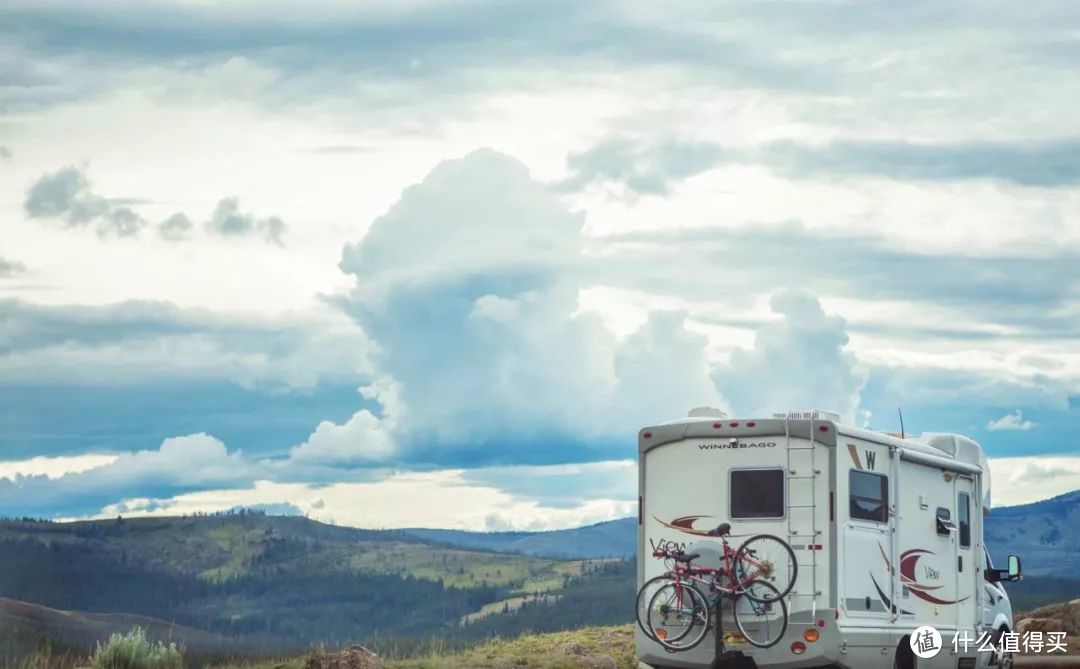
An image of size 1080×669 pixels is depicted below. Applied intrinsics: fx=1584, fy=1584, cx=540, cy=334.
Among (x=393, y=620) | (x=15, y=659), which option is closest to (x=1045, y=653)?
(x=15, y=659)

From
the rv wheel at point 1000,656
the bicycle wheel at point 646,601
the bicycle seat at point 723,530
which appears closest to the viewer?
the bicycle seat at point 723,530

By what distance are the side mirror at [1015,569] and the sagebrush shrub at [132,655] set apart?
1307 centimetres

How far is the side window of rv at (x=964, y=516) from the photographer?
23953 mm

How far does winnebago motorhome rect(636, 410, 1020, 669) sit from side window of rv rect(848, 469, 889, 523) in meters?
0.01

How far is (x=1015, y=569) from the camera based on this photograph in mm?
24828

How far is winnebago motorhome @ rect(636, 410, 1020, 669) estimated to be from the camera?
1973cm

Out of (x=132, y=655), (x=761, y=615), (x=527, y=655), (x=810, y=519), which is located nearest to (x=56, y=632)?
(x=527, y=655)

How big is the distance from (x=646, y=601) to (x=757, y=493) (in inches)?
78.7

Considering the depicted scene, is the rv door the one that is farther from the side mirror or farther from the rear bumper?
the rear bumper

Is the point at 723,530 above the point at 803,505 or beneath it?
beneath

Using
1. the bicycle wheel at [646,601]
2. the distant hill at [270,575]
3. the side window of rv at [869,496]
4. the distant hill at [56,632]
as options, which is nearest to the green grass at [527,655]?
the distant hill at [56,632]

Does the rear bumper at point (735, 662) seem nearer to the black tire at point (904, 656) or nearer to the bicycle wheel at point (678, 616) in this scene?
the bicycle wheel at point (678, 616)

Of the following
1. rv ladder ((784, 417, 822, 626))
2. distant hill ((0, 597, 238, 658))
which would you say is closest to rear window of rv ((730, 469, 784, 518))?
rv ladder ((784, 417, 822, 626))

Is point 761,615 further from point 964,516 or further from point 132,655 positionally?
point 132,655
